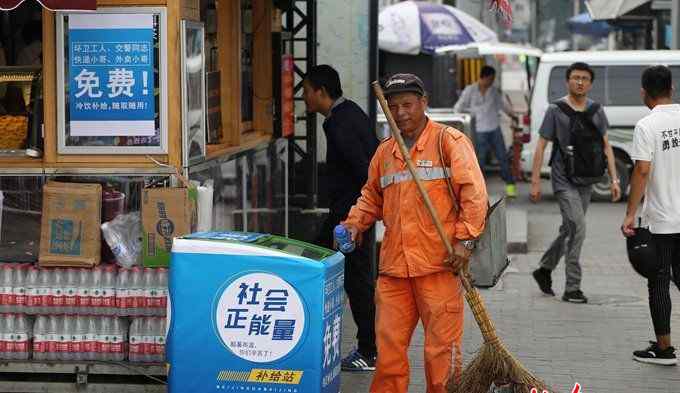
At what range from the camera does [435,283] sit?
5.90 meters

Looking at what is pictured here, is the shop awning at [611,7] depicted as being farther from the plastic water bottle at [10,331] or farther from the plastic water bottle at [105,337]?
the plastic water bottle at [10,331]

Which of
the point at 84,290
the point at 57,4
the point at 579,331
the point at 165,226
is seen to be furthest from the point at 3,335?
the point at 579,331

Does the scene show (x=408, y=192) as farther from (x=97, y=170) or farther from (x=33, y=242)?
(x=33, y=242)

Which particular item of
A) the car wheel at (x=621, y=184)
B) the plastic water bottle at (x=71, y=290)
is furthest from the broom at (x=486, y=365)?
the car wheel at (x=621, y=184)

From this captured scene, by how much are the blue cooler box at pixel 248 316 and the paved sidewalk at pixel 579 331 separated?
152cm

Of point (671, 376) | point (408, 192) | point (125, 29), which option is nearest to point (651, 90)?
point (671, 376)

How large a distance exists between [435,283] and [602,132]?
4.54 meters

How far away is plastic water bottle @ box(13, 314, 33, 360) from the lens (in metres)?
6.71

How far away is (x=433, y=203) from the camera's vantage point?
586 centimetres

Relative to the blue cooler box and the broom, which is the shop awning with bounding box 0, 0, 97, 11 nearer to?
the blue cooler box

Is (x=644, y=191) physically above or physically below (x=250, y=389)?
above

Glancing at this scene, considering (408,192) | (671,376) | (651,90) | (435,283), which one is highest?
(651,90)

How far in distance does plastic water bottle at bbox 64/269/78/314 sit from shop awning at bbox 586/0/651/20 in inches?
602

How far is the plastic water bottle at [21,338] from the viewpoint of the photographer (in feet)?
22.0
